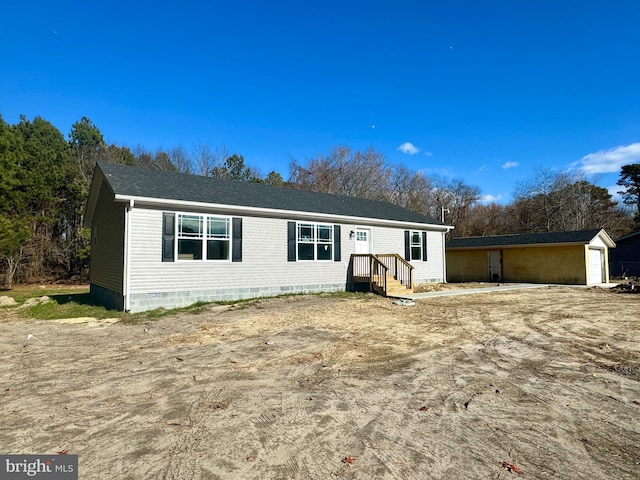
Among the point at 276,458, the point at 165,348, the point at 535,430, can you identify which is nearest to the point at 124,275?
the point at 165,348

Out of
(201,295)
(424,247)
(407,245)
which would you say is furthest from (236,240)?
(424,247)

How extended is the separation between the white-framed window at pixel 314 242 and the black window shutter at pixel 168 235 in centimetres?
453

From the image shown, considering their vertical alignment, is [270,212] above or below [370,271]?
above

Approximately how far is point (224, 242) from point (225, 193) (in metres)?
2.19

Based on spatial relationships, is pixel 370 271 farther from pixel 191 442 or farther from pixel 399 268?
pixel 191 442

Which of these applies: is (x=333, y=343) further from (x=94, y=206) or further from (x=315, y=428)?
(x=94, y=206)

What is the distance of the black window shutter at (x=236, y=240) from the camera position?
12.1m

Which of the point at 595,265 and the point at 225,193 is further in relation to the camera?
the point at 595,265

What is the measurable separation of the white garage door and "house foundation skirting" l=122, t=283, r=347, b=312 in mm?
15585

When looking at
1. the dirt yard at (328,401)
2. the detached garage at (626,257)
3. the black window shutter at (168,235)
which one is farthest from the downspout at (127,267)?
the detached garage at (626,257)

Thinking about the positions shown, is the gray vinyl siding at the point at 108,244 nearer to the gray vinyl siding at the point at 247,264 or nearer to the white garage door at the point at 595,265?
the gray vinyl siding at the point at 247,264

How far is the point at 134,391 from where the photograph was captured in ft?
14.4

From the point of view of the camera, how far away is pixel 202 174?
104 ft

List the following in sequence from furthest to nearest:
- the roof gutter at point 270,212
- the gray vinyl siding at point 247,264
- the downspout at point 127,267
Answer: the gray vinyl siding at point 247,264, the roof gutter at point 270,212, the downspout at point 127,267
